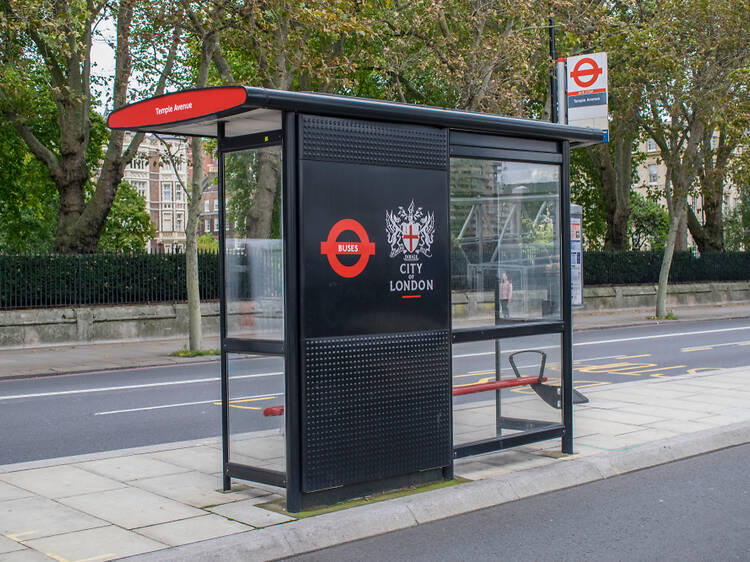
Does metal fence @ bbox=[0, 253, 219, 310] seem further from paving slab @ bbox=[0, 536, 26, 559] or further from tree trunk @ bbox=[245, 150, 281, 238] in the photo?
paving slab @ bbox=[0, 536, 26, 559]

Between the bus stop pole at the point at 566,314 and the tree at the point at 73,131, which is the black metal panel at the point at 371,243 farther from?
the tree at the point at 73,131

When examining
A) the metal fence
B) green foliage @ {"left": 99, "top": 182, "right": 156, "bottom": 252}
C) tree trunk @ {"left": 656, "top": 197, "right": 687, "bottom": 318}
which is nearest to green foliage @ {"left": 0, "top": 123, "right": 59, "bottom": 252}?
the metal fence

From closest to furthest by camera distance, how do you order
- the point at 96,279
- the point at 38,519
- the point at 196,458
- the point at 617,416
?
1. the point at 38,519
2. the point at 196,458
3. the point at 617,416
4. the point at 96,279

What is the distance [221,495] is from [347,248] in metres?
1.97

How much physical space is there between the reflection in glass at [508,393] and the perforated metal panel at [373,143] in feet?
6.02

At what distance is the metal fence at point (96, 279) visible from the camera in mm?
19609

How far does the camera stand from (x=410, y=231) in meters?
6.22

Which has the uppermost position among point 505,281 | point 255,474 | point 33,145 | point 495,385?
point 33,145

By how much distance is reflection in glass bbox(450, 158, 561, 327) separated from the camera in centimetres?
683

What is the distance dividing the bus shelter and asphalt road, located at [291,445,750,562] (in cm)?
62

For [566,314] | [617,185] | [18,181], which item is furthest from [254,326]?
[617,185]

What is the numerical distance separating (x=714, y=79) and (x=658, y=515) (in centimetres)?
2263

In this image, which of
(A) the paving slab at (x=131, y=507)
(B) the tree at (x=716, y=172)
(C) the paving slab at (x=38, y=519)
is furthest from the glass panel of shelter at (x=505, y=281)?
(B) the tree at (x=716, y=172)

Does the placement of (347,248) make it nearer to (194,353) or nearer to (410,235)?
(410,235)
